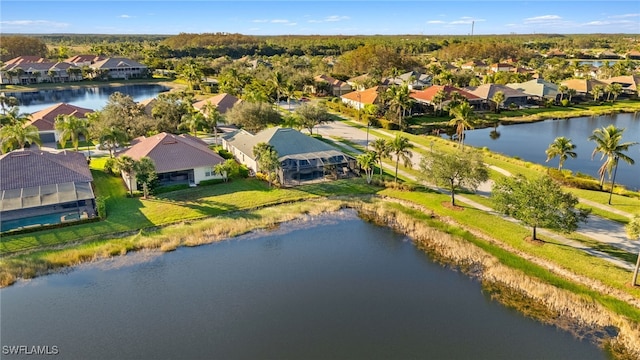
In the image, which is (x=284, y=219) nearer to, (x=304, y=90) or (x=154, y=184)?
(x=154, y=184)

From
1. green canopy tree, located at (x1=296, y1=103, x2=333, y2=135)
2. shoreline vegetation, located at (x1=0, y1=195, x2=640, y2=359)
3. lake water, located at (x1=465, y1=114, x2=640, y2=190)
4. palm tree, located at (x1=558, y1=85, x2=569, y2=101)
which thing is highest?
palm tree, located at (x1=558, y1=85, x2=569, y2=101)

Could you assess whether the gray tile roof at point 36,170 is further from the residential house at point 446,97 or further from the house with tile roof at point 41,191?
the residential house at point 446,97

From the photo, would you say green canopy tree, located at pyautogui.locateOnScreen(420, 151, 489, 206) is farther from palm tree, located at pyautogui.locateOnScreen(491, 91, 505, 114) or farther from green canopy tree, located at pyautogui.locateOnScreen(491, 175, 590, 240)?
palm tree, located at pyautogui.locateOnScreen(491, 91, 505, 114)

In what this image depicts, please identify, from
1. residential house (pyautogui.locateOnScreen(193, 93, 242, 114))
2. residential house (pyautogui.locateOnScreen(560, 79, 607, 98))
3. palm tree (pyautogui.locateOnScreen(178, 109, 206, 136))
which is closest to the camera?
palm tree (pyautogui.locateOnScreen(178, 109, 206, 136))

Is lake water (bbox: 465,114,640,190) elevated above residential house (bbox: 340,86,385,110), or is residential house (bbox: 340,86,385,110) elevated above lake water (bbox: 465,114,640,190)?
residential house (bbox: 340,86,385,110)

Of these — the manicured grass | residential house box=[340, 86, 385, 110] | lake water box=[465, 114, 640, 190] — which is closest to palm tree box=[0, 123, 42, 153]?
the manicured grass

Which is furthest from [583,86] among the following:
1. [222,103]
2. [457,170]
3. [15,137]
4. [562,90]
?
[15,137]
